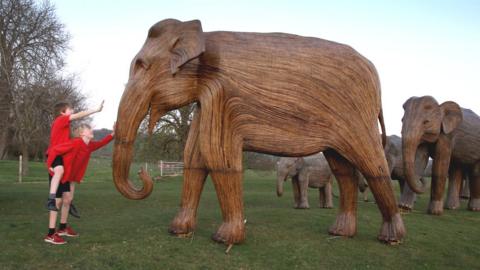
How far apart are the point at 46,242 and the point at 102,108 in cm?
164

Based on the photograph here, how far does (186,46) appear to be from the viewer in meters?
4.64

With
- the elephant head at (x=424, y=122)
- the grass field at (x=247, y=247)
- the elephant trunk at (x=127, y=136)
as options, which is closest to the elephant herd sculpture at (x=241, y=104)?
the elephant trunk at (x=127, y=136)

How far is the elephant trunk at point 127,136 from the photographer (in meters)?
4.70

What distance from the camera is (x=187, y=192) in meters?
5.29

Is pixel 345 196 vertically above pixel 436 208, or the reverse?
pixel 345 196

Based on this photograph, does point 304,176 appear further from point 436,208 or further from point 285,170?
point 436,208

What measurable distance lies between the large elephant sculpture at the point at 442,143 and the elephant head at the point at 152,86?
475cm

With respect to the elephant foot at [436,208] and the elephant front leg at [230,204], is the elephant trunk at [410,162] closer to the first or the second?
the elephant foot at [436,208]

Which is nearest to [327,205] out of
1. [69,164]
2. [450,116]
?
[450,116]

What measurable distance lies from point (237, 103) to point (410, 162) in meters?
→ 4.41

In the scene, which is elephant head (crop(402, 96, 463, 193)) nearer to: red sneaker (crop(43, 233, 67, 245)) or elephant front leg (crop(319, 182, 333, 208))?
elephant front leg (crop(319, 182, 333, 208))

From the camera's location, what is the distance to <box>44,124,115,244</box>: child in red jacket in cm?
470

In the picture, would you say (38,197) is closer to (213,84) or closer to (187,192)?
(187,192)

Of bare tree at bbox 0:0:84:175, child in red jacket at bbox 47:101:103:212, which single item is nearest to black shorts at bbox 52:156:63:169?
child in red jacket at bbox 47:101:103:212
